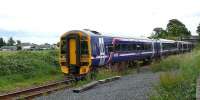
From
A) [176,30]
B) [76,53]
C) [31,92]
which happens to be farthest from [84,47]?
[176,30]

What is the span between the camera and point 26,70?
2430 centimetres

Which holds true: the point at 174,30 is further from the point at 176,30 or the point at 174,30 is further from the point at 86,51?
the point at 86,51

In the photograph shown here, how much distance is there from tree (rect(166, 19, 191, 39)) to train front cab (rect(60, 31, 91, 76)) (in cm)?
6728

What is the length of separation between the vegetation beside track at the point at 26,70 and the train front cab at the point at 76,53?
163cm

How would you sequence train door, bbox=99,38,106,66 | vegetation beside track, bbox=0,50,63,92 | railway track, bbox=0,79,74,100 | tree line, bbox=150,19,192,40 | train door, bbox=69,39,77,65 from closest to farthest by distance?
railway track, bbox=0,79,74,100, vegetation beside track, bbox=0,50,63,92, train door, bbox=69,39,77,65, train door, bbox=99,38,106,66, tree line, bbox=150,19,192,40

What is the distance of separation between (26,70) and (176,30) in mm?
70591

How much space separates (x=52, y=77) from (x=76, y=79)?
414cm

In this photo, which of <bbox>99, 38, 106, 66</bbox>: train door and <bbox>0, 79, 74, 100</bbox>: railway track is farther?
<bbox>99, 38, 106, 66</bbox>: train door

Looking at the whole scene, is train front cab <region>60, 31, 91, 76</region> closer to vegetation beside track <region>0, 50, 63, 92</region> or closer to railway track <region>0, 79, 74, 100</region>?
railway track <region>0, 79, 74, 100</region>

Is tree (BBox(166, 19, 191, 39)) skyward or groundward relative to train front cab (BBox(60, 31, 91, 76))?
skyward

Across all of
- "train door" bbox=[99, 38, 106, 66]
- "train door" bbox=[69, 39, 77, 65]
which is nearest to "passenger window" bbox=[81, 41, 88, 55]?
"train door" bbox=[69, 39, 77, 65]

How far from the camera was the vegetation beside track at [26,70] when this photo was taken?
21.6 meters

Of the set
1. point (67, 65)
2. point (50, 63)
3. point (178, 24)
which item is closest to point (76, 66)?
point (67, 65)

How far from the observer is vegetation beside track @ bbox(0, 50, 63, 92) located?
2161 cm
